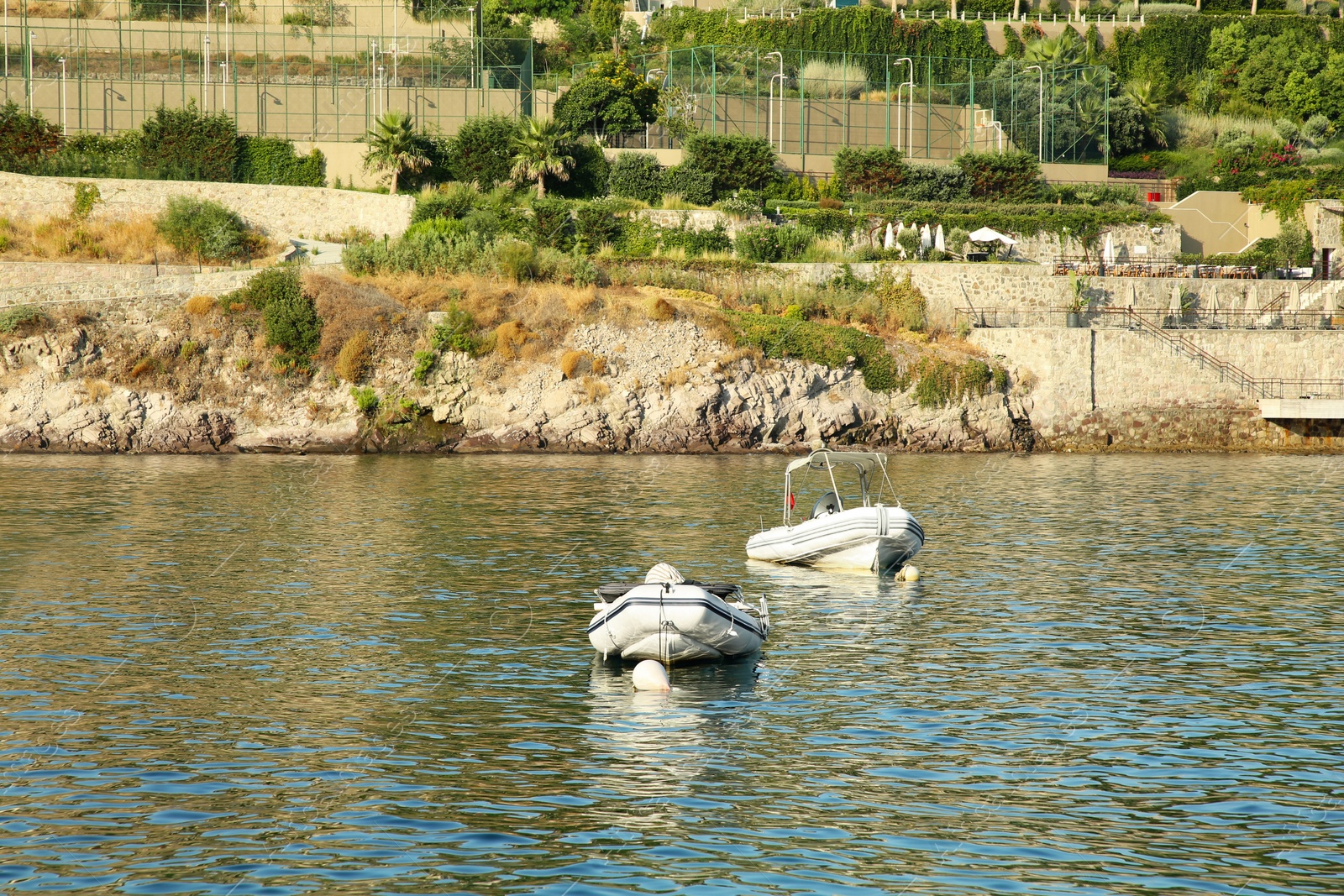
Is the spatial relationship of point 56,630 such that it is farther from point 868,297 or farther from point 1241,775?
point 868,297

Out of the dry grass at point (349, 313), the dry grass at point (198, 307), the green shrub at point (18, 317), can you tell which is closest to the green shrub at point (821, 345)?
the dry grass at point (349, 313)

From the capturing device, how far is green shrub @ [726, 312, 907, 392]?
5572cm

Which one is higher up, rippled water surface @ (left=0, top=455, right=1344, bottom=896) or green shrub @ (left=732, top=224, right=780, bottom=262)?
green shrub @ (left=732, top=224, right=780, bottom=262)

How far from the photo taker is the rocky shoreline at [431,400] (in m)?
52.0

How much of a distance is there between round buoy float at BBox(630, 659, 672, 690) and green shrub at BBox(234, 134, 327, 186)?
189ft

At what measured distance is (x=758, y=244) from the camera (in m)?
64.5

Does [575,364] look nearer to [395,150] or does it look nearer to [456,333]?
[456,333]

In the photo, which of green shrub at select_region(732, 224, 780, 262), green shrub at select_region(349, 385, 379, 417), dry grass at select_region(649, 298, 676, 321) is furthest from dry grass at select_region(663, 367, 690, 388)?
green shrub at select_region(349, 385, 379, 417)

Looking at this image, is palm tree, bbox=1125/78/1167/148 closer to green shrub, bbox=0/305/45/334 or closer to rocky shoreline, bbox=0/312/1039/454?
rocky shoreline, bbox=0/312/1039/454

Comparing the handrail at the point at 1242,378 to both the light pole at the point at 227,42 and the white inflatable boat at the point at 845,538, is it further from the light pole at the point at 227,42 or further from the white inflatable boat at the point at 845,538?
the light pole at the point at 227,42

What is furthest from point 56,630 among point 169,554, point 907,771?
point 907,771

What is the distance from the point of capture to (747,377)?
54625 millimetres

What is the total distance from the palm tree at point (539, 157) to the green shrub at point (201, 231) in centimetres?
1505

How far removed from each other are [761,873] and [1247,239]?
77.0 metres
